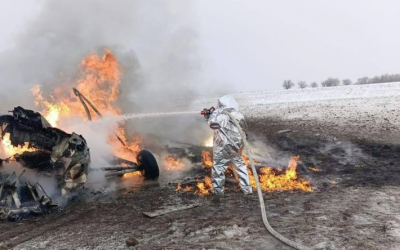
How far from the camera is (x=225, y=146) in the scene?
22.1 ft

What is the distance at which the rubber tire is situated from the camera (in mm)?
8508

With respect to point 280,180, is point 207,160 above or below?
above

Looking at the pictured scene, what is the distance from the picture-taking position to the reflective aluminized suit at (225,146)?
6734 mm

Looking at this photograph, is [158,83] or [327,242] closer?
[327,242]

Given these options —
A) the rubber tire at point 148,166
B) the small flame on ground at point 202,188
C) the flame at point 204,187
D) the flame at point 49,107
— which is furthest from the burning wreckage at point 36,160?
the flame at point 49,107

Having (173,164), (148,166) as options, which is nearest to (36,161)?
(148,166)

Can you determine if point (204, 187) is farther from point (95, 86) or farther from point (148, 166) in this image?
point (95, 86)

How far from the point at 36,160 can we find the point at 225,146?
424cm

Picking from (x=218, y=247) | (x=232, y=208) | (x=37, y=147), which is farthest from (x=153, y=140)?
(x=218, y=247)

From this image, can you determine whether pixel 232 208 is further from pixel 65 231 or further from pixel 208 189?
pixel 65 231

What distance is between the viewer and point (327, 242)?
14.0ft

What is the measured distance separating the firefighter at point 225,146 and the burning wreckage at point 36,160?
2.73 m

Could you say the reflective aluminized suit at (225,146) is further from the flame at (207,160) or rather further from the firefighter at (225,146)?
the flame at (207,160)

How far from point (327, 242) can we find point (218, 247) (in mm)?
1471
